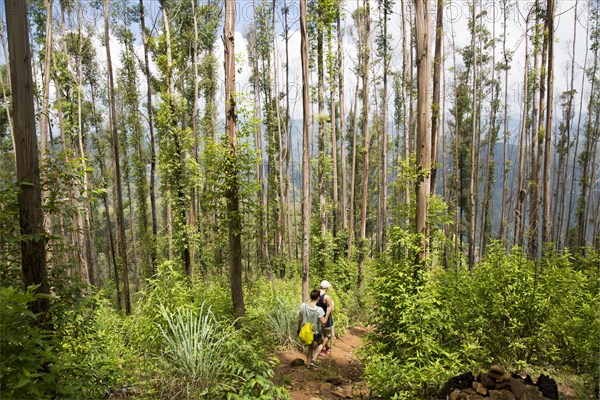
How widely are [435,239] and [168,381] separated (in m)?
3.93

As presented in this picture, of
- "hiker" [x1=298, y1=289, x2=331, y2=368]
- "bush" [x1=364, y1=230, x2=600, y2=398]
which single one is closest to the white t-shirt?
"hiker" [x1=298, y1=289, x2=331, y2=368]

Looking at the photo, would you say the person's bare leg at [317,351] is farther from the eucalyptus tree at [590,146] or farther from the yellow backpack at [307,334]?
the eucalyptus tree at [590,146]

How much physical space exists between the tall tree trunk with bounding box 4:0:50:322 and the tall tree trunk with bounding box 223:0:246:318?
294 centimetres

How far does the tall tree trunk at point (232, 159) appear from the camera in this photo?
5730 mm

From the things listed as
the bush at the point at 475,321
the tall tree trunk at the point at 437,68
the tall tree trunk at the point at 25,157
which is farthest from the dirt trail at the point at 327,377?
the tall tree trunk at the point at 437,68

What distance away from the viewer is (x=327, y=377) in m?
5.53

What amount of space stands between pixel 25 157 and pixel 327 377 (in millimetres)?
5120

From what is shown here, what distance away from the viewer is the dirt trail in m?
4.84

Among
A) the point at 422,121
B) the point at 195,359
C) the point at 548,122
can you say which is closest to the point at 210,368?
the point at 195,359

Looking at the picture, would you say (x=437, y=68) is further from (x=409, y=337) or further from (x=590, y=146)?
(x=590, y=146)

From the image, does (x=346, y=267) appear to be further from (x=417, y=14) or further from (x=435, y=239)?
(x=417, y=14)

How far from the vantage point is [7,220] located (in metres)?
2.93

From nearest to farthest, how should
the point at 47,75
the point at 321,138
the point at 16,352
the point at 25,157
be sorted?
the point at 16,352 < the point at 25,157 < the point at 47,75 < the point at 321,138

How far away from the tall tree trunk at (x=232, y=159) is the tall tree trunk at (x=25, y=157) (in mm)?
2936
